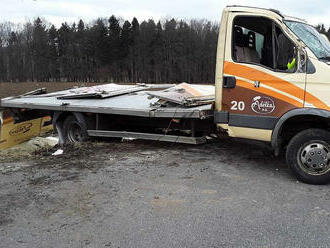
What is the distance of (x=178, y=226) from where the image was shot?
3.98 meters

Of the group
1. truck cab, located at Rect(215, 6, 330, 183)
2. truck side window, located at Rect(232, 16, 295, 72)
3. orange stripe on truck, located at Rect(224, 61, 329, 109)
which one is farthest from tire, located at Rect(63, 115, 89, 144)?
truck side window, located at Rect(232, 16, 295, 72)

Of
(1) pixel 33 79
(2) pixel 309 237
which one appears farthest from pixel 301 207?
(1) pixel 33 79

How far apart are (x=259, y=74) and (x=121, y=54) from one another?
249 ft

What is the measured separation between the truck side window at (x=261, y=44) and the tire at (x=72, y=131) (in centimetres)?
411

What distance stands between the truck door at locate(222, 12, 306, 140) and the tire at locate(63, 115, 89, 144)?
149 inches

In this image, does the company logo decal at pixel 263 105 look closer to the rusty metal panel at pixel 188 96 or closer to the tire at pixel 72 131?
the rusty metal panel at pixel 188 96

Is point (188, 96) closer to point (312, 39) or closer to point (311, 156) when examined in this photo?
point (312, 39)

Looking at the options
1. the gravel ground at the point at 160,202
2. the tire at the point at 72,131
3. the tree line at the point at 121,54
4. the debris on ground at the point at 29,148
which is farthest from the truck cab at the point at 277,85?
the tree line at the point at 121,54

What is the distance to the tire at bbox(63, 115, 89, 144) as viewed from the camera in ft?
27.2

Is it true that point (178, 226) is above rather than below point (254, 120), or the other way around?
below

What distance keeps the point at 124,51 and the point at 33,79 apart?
25742 millimetres

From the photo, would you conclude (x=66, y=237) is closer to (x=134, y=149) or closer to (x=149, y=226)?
(x=149, y=226)

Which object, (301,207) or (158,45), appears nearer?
(301,207)

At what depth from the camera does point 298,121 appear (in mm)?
5375
